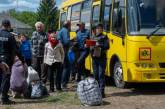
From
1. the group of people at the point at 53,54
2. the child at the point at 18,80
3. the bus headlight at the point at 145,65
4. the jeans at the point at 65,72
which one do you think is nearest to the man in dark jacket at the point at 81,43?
the group of people at the point at 53,54

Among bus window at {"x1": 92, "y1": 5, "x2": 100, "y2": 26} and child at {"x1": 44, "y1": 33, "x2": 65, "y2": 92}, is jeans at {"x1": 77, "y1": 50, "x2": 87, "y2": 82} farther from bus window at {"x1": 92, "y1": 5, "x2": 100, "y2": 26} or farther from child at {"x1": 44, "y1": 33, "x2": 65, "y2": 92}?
bus window at {"x1": 92, "y1": 5, "x2": 100, "y2": 26}

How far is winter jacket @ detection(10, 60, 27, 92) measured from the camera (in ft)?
42.1

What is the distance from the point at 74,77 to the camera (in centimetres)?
1712

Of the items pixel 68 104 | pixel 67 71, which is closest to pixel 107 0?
pixel 67 71

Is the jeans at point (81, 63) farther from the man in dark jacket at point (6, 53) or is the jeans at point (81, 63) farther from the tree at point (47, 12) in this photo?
the tree at point (47, 12)

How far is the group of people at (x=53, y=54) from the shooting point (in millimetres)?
11891

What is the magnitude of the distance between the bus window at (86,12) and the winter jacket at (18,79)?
4993mm

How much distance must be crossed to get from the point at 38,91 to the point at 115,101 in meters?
2.01

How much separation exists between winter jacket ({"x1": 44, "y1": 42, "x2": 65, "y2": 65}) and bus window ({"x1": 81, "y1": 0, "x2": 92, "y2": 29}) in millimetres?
3810

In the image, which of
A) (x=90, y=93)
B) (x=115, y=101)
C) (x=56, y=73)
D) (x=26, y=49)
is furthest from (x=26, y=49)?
(x=90, y=93)

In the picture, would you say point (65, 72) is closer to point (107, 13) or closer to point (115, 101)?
point (107, 13)

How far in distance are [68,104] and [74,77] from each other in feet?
17.1

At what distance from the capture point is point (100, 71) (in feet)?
41.7

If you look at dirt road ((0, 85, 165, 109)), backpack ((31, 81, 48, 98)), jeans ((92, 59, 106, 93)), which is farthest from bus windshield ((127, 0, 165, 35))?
backpack ((31, 81, 48, 98))
